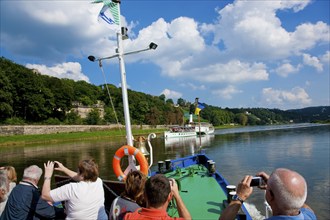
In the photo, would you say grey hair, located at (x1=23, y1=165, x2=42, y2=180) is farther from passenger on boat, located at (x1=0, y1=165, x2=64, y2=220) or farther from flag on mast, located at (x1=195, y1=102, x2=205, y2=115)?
flag on mast, located at (x1=195, y1=102, x2=205, y2=115)

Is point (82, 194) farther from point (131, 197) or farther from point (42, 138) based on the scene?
point (42, 138)

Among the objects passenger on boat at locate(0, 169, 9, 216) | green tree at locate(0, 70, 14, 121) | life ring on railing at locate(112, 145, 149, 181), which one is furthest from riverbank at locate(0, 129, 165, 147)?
passenger on boat at locate(0, 169, 9, 216)

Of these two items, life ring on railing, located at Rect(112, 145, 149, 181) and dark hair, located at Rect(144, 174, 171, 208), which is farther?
life ring on railing, located at Rect(112, 145, 149, 181)

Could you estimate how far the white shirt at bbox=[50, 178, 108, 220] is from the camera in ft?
13.3

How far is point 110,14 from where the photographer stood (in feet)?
29.6

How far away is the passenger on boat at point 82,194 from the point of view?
159 inches

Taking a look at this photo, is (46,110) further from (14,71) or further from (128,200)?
(128,200)

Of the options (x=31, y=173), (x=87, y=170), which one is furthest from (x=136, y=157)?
(x=31, y=173)

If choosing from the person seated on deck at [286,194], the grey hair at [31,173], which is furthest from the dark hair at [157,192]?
the grey hair at [31,173]

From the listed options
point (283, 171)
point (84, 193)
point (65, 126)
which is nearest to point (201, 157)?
point (84, 193)

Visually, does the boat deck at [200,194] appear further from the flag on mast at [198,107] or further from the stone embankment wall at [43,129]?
the stone embankment wall at [43,129]

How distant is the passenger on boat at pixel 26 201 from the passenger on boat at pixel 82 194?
6.7 inches

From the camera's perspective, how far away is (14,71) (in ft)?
209

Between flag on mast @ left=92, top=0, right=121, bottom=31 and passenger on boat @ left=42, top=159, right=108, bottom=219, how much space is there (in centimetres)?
612
